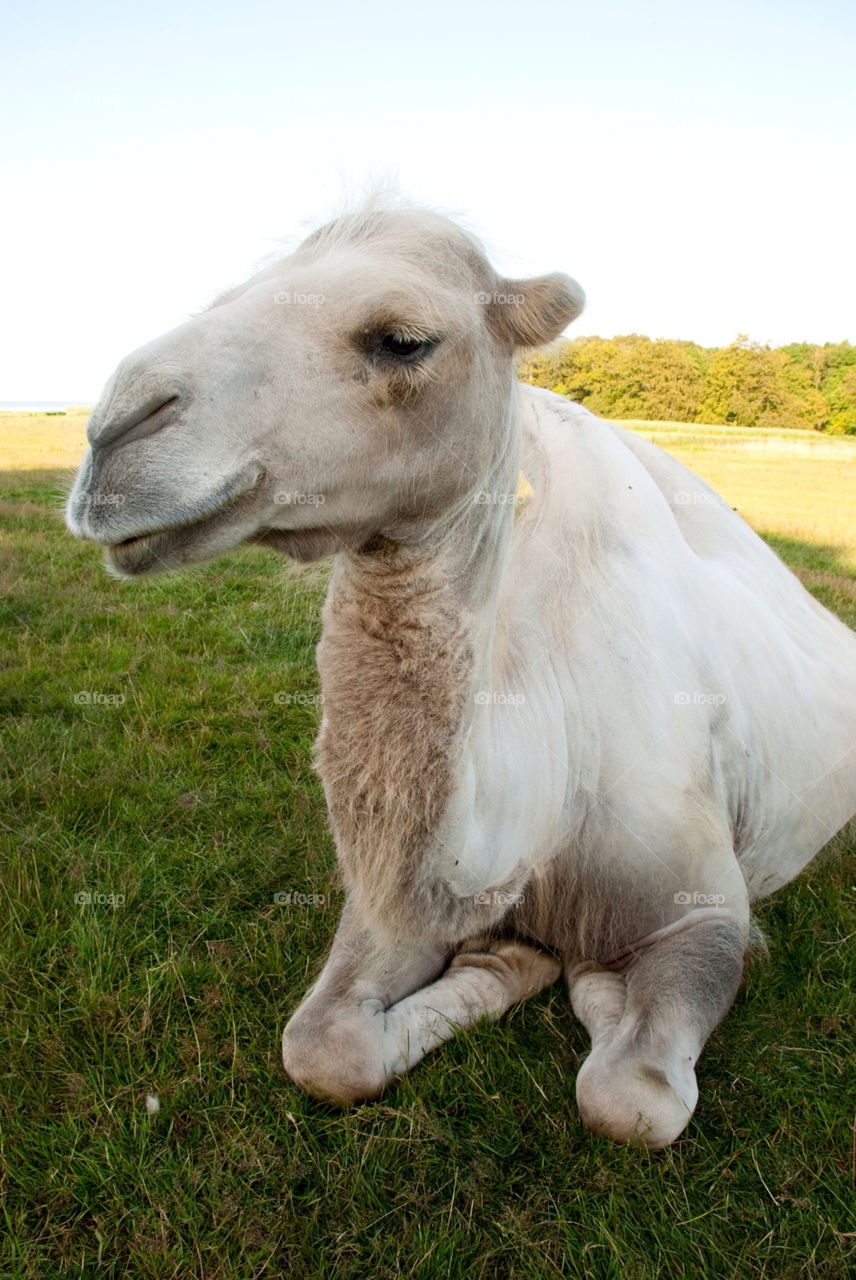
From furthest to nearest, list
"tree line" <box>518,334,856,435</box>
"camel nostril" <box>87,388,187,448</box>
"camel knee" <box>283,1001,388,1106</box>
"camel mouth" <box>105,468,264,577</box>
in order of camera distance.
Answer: "tree line" <box>518,334,856,435</box>
"camel knee" <box>283,1001,388,1106</box>
"camel mouth" <box>105,468,264,577</box>
"camel nostril" <box>87,388,187,448</box>

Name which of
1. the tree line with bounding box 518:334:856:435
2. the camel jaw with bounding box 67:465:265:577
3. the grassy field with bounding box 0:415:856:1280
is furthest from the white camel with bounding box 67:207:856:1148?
the tree line with bounding box 518:334:856:435

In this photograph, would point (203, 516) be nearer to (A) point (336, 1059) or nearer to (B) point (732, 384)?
(A) point (336, 1059)

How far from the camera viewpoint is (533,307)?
248 cm

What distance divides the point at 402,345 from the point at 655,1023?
189cm

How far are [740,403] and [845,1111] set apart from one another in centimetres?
5199

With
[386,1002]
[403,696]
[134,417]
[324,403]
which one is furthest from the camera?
[386,1002]

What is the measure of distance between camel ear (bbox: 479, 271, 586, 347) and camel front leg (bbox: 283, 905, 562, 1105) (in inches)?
69.8

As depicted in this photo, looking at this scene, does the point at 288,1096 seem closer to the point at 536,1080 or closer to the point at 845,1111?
the point at 536,1080

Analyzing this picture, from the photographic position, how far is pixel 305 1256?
2.08 meters

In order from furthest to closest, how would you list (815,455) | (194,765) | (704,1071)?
(815,455), (194,765), (704,1071)

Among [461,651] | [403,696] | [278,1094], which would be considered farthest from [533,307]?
[278,1094]

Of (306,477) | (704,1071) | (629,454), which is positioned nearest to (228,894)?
(704,1071)

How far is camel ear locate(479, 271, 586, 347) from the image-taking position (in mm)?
2482

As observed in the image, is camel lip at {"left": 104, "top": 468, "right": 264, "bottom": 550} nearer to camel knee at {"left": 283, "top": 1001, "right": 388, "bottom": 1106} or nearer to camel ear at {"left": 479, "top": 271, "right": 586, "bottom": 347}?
camel ear at {"left": 479, "top": 271, "right": 586, "bottom": 347}
